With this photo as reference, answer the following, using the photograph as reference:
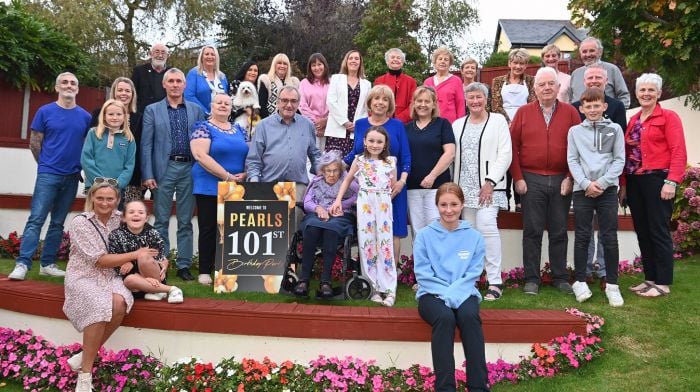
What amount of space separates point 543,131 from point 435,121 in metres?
0.91

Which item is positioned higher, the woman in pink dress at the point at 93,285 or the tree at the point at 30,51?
the tree at the point at 30,51

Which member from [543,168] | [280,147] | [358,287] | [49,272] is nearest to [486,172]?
[543,168]

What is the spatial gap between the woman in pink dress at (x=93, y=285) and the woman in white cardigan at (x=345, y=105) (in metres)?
2.35

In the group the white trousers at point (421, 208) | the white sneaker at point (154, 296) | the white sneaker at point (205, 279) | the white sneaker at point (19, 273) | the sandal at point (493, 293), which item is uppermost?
the white trousers at point (421, 208)

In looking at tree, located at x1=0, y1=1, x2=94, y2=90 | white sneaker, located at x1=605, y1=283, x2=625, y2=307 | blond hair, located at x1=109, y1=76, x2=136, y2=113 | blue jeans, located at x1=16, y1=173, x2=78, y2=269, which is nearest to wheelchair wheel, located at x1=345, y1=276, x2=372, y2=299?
white sneaker, located at x1=605, y1=283, x2=625, y2=307

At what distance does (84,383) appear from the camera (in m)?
3.59

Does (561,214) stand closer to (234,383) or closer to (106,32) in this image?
(234,383)

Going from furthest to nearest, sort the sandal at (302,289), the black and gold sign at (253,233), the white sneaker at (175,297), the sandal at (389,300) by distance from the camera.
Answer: the black and gold sign at (253,233)
the sandal at (389,300)
the sandal at (302,289)
the white sneaker at (175,297)

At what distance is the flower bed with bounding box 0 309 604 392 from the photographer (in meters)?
3.63

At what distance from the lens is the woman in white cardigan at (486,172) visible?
4.58 m

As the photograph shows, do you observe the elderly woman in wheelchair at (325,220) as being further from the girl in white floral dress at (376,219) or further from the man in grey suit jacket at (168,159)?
the man in grey suit jacket at (168,159)

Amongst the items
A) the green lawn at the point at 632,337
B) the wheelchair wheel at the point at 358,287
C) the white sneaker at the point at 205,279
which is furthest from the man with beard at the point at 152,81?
the wheelchair wheel at the point at 358,287

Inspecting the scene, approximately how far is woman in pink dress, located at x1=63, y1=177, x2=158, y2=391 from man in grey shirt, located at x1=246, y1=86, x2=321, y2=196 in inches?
50.3

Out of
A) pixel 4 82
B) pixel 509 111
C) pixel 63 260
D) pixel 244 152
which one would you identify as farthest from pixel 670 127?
pixel 4 82
